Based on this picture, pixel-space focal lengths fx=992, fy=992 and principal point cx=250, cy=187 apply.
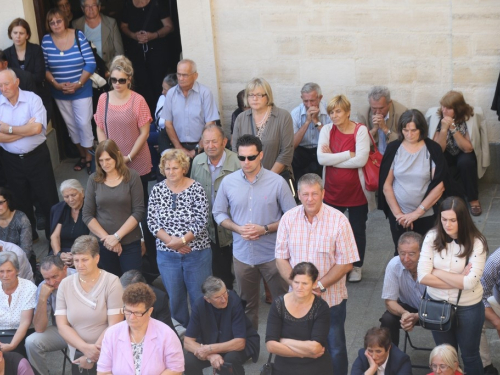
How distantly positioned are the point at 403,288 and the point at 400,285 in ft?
0.11

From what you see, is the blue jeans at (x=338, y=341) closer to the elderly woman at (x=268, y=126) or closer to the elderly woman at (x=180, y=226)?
the elderly woman at (x=180, y=226)

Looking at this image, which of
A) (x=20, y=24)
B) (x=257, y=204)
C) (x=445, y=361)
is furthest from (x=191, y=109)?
(x=445, y=361)

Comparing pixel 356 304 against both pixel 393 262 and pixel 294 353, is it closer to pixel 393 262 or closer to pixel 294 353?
pixel 393 262

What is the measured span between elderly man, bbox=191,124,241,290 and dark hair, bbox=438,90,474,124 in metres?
2.53

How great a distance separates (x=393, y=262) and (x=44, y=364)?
309 centimetres

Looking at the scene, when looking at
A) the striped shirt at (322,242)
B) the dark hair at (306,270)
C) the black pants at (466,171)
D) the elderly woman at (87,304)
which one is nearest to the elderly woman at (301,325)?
the dark hair at (306,270)

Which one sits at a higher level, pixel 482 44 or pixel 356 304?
pixel 482 44

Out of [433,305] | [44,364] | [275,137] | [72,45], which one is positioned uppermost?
[72,45]

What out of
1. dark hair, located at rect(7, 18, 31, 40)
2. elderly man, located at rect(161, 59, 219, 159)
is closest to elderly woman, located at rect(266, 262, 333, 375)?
elderly man, located at rect(161, 59, 219, 159)

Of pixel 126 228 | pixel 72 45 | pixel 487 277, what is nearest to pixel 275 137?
pixel 126 228

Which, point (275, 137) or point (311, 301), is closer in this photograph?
point (311, 301)

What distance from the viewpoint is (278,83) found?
11.5 meters

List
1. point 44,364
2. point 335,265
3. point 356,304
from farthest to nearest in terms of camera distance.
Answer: point 356,304, point 44,364, point 335,265

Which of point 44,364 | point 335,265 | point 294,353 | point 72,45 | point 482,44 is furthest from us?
point 72,45
